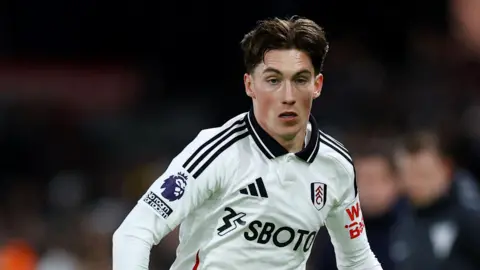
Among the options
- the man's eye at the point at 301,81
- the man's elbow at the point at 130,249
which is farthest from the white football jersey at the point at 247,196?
the man's eye at the point at 301,81

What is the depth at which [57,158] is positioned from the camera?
32.5 ft

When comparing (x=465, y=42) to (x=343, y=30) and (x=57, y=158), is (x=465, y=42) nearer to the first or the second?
(x=343, y=30)

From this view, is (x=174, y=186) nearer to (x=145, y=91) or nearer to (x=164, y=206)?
(x=164, y=206)

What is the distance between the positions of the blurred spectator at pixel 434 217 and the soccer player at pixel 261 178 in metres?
1.97

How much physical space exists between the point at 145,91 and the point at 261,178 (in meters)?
7.20

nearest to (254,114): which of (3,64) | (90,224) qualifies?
(90,224)

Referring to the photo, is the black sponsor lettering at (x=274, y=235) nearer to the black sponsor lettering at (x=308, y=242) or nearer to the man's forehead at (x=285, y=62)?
the black sponsor lettering at (x=308, y=242)

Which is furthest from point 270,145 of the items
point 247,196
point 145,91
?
point 145,91

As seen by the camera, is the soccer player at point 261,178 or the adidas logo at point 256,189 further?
the adidas logo at point 256,189

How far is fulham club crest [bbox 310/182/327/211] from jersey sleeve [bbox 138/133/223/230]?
0.39 m

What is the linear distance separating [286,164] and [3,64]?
24.5ft

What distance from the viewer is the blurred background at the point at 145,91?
8.49 meters

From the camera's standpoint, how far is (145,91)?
423 inches

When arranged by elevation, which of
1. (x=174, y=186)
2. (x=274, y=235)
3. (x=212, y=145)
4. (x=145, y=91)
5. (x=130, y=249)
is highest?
(x=212, y=145)
